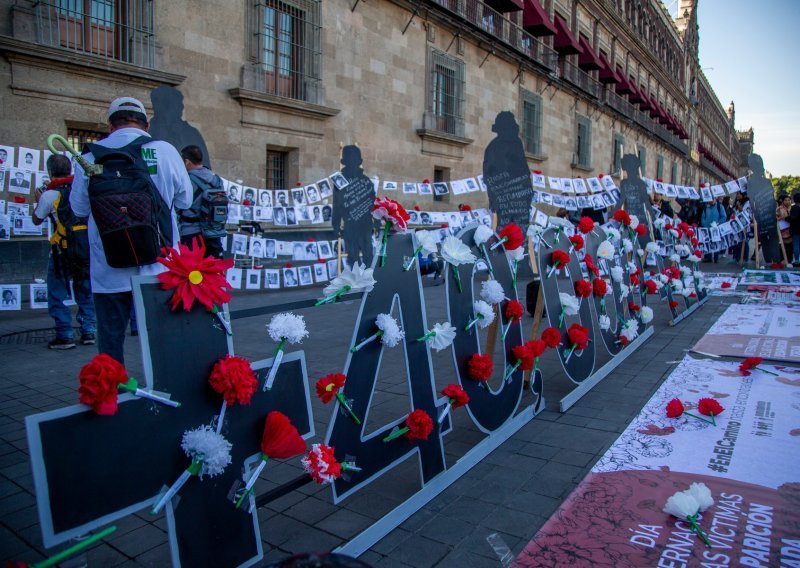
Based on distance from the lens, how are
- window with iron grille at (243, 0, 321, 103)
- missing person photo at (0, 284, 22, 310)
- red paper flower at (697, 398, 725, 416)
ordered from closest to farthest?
red paper flower at (697, 398, 725, 416)
missing person photo at (0, 284, 22, 310)
window with iron grille at (243, 0, 321, 103)

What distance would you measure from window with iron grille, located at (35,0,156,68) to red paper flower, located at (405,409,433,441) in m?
8.45

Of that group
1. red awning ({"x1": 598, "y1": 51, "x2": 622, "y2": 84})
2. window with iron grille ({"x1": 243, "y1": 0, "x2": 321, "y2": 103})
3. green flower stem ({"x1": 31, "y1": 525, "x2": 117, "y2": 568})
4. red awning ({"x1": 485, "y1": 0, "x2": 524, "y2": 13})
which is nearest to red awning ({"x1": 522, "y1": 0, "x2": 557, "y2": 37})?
red awning ({"x1": 485, "y1": 0, "x2": 524, "y2": 13})

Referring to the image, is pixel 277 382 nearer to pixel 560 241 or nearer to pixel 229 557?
pixel 229 557

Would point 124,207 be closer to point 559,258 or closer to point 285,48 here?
point 559,258

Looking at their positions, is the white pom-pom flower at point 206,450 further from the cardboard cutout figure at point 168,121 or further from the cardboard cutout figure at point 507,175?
the cardboard cutout figure at point 507,175

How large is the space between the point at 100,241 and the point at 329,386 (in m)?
1.48

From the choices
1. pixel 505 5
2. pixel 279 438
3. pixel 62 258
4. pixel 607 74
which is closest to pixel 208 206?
pixel 62 258

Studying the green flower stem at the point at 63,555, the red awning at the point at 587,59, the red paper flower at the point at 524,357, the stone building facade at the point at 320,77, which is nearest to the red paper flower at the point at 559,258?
the red paper flower at the point at 524,357

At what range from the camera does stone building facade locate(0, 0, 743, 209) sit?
338 inches

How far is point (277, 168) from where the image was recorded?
12477mm

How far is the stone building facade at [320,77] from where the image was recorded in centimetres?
858

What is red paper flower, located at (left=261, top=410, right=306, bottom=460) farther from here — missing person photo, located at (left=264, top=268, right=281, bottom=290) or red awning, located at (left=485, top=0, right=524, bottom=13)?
red awning, located at (left=485, top=0, right=524, bottom=13)

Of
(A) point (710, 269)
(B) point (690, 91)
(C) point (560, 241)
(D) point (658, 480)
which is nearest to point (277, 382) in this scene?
(D) point (658, 480)

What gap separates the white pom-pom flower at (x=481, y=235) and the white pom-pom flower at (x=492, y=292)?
246 millimetres
